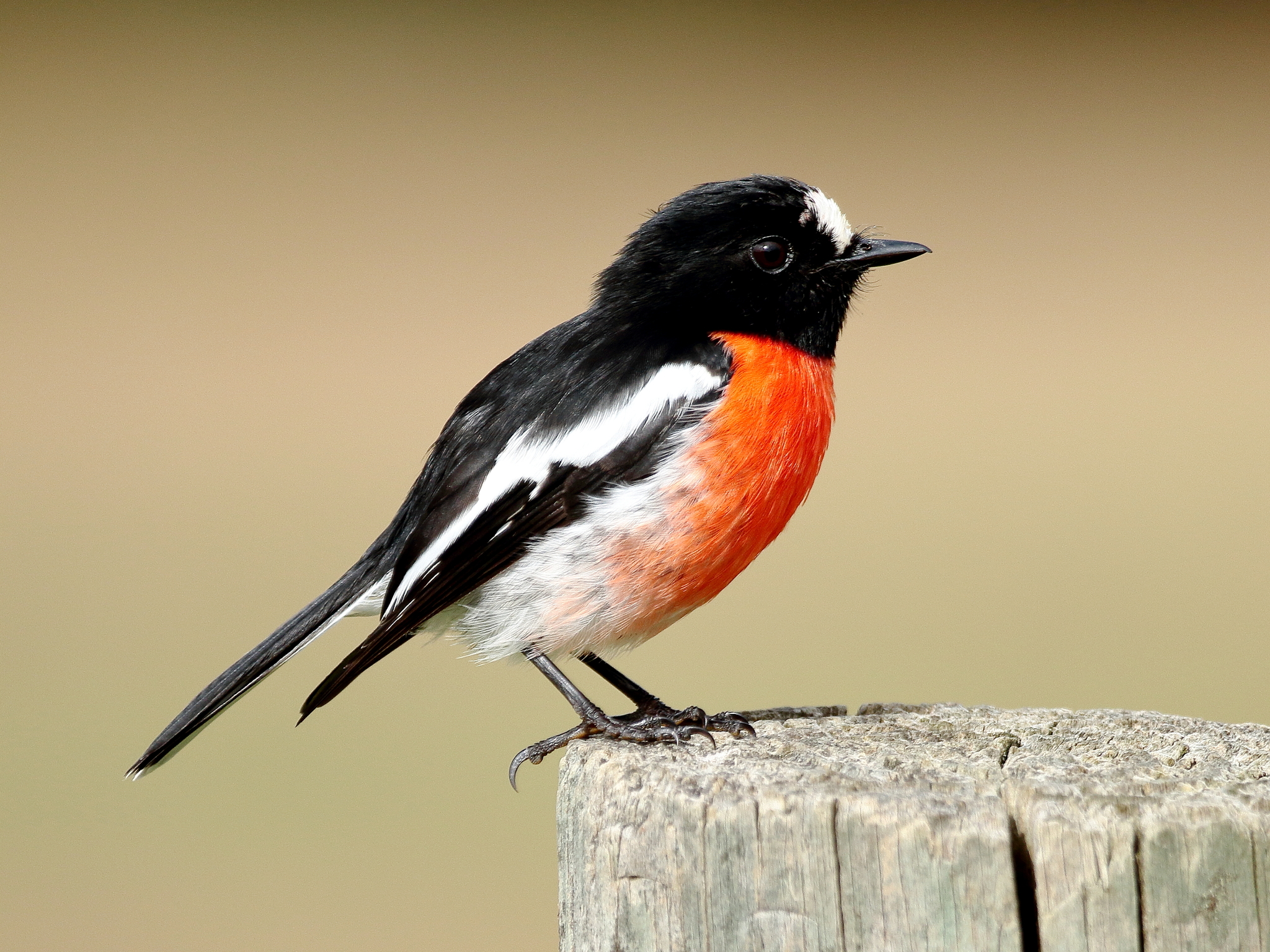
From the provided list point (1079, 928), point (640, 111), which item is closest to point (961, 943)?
point (1079, 928)

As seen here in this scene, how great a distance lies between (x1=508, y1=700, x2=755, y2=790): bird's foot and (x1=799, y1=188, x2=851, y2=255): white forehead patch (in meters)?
1.35

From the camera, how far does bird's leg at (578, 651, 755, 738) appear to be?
294cm

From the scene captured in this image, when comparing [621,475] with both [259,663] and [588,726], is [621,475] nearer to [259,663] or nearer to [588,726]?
[588,726]

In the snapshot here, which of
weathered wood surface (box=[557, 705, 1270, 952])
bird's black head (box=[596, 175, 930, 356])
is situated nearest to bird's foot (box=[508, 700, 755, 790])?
weathered wood surface (box=[557, 705, 1270, 952])

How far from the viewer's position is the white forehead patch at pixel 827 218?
3.65m

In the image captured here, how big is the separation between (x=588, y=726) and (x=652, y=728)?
241mm

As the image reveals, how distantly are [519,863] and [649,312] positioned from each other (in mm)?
4644

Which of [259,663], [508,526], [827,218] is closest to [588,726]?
[508,526]

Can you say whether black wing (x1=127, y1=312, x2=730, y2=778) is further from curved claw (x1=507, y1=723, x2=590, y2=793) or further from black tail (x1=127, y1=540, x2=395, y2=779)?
curved claw (x1=507, y1=723, x2=590, y2=793)

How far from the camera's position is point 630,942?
79.3 inches

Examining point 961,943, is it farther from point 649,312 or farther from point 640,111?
point 640,111

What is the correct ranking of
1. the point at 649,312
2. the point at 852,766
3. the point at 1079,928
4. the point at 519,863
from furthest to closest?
the point at 519,863, the point at 649,312, the point at 852,766, the point at 1079,928

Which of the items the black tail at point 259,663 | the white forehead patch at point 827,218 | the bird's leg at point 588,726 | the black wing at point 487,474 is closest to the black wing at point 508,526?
the black wing at point 487,474

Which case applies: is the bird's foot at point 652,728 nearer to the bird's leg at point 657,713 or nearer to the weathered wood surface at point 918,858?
the bird's leg at point 657,713
